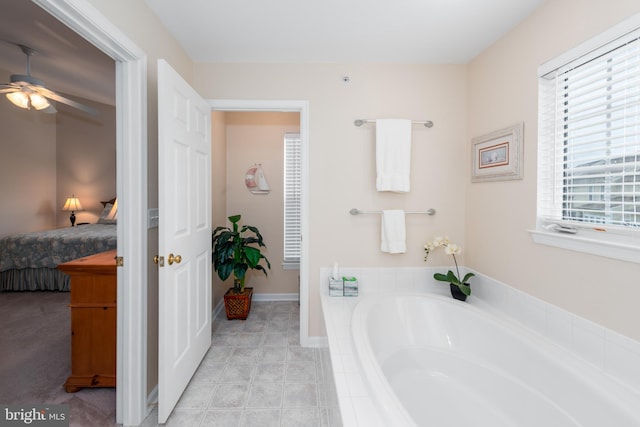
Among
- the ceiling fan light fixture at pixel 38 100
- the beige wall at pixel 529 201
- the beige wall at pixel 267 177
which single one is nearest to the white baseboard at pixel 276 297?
the beige wall at pixel 267 177

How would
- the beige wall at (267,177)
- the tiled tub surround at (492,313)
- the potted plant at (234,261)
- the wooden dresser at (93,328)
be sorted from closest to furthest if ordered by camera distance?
1. the tiled tub surround at (492,313)
2. the wooden dresser at (93,328)
3. the potted plant at (234,261)
4. the beige wall at (267,177)

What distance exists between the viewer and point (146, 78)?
Result: 161cm

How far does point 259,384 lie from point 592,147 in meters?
2.36

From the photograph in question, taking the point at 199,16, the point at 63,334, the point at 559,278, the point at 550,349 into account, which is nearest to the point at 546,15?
the point at 559,278

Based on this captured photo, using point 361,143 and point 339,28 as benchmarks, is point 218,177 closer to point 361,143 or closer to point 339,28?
point 361,143

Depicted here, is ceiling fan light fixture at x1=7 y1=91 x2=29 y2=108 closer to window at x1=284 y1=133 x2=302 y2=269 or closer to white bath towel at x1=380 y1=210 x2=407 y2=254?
window at x1=284 y1=133 x2=302 y2=269

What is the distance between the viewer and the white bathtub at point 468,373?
1.16 metres

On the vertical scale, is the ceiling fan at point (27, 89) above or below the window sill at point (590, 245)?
above

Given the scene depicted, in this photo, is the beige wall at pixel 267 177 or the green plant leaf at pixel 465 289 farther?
the beige wall at pixel 267 177

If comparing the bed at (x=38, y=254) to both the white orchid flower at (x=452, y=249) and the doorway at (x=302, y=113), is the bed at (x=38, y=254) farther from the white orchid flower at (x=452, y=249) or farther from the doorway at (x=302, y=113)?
the white orchid flower at (x=452, y=249)

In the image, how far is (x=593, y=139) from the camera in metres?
1.37

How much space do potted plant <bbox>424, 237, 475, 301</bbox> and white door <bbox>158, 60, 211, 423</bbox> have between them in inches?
71.5

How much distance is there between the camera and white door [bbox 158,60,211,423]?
1540 millimetres

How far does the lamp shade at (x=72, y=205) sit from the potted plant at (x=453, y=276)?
17.6 feet
